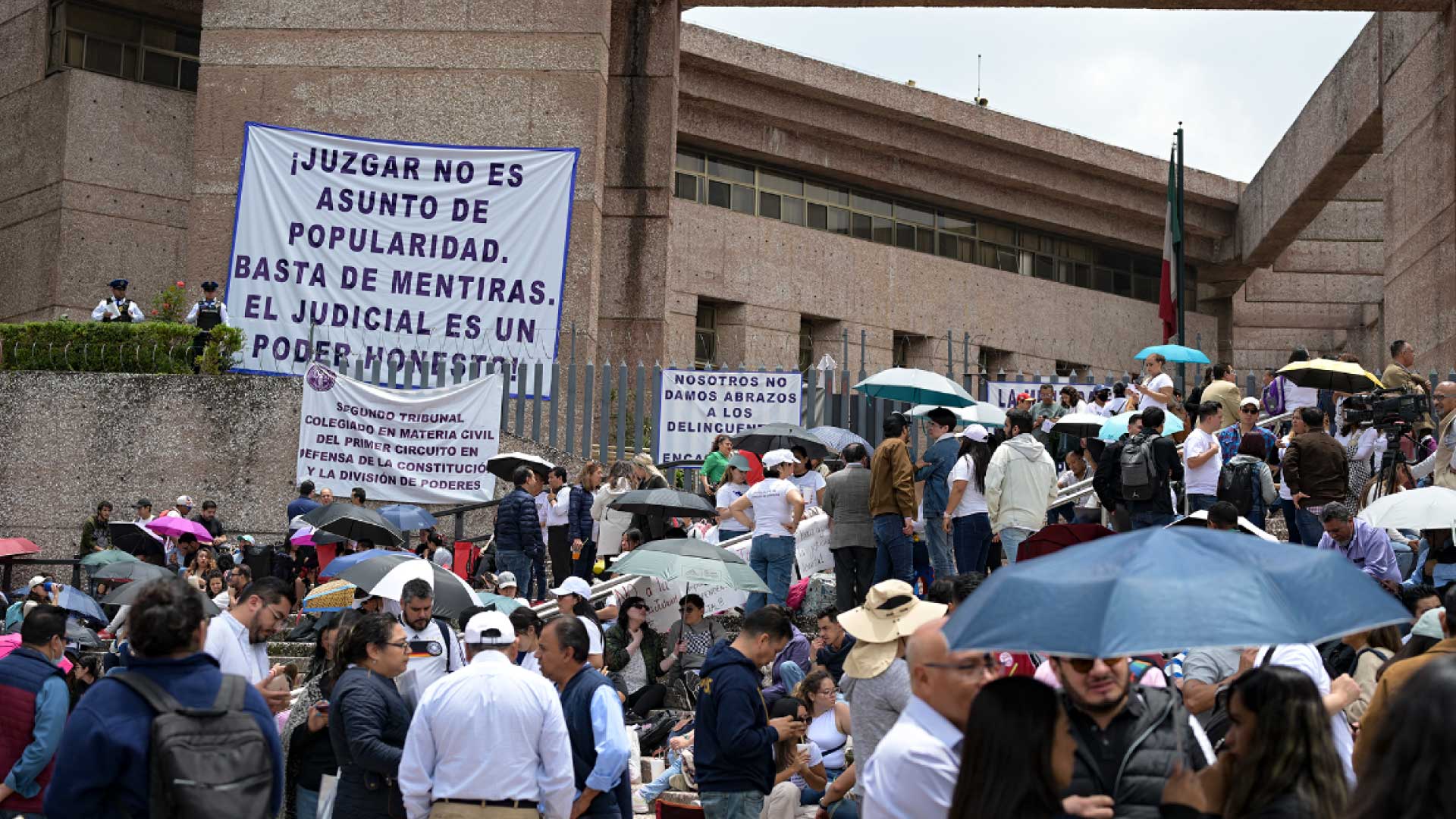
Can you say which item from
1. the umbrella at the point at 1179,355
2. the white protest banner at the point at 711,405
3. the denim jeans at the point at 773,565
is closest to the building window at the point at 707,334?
the white protest banner at the point at 711,405

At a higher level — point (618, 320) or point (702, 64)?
point (702, 64)

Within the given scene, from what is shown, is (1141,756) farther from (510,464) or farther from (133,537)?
(133,537)

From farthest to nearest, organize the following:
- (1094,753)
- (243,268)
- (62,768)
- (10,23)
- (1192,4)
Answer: (10,23) → (1192,4) → (243,268) → (62,768) → (1094,753)

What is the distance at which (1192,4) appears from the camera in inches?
857

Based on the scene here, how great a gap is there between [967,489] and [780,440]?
385 centimetres

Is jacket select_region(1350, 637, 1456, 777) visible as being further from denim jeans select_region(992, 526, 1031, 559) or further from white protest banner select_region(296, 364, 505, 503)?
white protest banner select_region(296, 364, 505, 503)

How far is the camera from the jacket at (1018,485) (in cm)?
1282

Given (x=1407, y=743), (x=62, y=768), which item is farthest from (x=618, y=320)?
(x=1407, y=743)

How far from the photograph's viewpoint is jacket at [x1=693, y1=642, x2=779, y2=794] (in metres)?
7.53

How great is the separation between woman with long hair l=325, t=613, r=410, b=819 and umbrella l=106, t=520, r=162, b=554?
1034 centimetres

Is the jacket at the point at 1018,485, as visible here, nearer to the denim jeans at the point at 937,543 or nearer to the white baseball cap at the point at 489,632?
the denim jeans at the point at 937,543

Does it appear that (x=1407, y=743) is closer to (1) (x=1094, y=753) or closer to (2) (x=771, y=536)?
(1) (x=1094, y=753)

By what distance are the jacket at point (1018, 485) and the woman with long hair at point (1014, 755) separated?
856 cm

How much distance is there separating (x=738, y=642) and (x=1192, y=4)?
1640 centimetres
